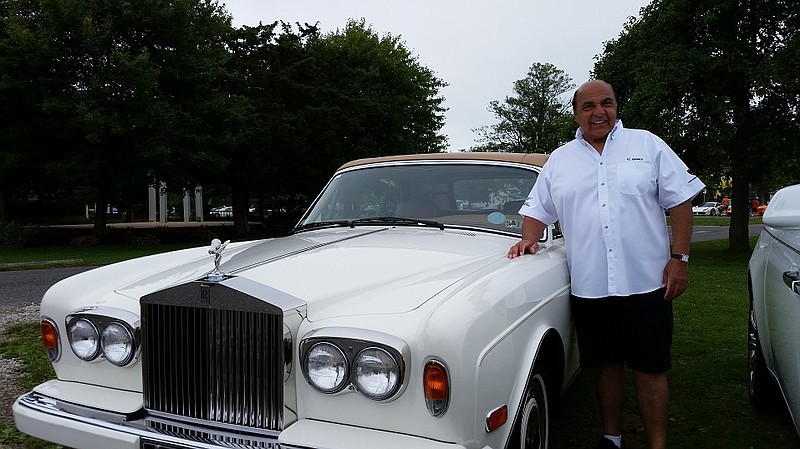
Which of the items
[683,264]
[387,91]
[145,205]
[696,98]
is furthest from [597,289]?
[145,205]

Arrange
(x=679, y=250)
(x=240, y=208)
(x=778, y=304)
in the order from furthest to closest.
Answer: (x=240, y=208), (x=778, y=304), (x=679, y=250)

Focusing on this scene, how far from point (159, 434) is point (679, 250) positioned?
7.96 ft

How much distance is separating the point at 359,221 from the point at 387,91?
30.7 meters

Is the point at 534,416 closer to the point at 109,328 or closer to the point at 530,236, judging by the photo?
the point at 530,236

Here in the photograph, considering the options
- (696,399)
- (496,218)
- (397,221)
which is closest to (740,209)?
(696,399)

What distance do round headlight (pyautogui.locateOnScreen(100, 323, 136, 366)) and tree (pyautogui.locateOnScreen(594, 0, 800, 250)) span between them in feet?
51.5

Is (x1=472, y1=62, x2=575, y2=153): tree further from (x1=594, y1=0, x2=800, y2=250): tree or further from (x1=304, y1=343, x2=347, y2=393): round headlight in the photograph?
(x1=304, y1=343, x2=347, y2=393): round headlight

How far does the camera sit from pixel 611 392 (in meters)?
3.16

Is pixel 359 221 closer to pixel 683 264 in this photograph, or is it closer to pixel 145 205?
pixel 683 264

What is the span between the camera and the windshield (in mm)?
3984

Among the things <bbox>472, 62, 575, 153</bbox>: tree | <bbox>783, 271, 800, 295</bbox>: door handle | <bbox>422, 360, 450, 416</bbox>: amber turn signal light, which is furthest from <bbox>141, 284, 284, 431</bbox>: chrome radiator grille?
<bbox>472, 62, 575, 153</bbox>: tree

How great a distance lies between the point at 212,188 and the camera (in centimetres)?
2819

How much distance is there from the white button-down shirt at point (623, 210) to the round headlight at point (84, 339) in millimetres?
2267

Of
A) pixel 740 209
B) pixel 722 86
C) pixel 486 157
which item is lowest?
pixel 740 209
